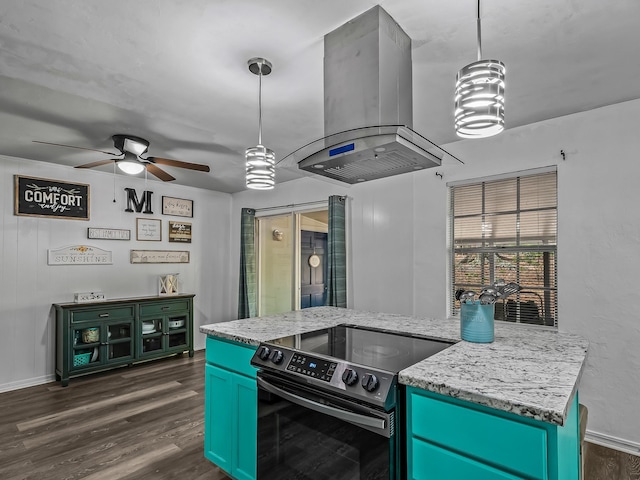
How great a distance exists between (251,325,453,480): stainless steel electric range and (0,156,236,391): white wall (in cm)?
340

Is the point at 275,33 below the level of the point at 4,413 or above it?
above

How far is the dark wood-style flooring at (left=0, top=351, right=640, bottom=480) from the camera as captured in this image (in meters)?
2.32

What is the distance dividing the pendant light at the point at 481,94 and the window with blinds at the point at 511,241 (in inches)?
77.8

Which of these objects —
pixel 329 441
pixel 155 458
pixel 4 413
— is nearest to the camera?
pixel 329 441

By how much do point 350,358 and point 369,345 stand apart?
28 centimetres

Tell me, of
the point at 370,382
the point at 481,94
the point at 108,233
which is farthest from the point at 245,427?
the point at 108,233

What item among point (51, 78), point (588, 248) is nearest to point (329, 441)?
point (588, 248)

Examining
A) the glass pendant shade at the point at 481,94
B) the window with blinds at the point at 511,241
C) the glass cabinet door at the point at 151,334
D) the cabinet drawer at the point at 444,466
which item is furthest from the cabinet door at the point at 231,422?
the glass cabinet door at the point at 151,334

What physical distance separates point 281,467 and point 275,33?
2110 mm

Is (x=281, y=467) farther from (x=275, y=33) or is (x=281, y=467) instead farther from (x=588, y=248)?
(x=588, y=248)

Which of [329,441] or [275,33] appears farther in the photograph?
[275,33]

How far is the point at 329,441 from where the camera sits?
1585mm

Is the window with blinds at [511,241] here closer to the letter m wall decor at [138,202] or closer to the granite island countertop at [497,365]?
the granite island countertop at [497,365]

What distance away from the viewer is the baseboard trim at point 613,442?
8.16ft
